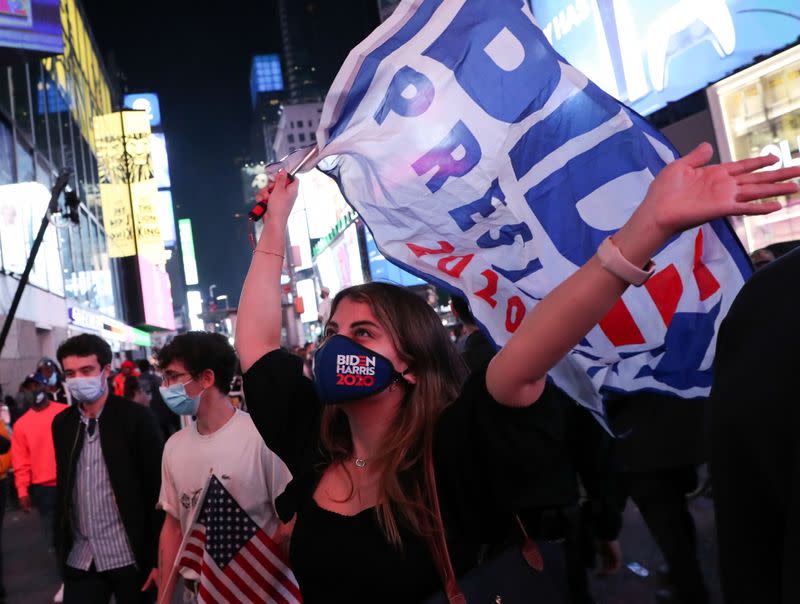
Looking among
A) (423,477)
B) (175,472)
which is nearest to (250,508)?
(175,472)

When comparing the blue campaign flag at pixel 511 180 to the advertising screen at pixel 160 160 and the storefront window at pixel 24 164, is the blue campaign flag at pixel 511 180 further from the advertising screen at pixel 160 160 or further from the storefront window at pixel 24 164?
the advertising screen at pixel 160 160

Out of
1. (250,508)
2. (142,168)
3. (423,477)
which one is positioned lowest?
(250,508)

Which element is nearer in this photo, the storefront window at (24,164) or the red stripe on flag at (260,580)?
the red stripe on flag at (260,580)

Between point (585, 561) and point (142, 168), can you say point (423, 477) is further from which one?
point (142, 168)

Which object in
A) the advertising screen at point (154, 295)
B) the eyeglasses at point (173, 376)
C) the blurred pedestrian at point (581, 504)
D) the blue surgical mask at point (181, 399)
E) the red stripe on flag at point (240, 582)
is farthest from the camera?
the advertising screen at point (154, 295)

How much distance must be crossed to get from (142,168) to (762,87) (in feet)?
105

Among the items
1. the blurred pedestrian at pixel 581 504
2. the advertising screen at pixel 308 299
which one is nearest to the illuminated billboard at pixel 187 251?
the advertising screen at pixel 308 299

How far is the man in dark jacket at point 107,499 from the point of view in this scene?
4.68 meters

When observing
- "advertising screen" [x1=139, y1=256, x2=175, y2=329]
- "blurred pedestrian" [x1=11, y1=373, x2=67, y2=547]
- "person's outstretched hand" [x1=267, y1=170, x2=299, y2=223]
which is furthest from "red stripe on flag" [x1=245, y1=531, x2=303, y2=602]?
"advertising screen" [x1=139, y1=256, x2=175, y2=329]

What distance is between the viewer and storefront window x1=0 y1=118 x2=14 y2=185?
22.7m

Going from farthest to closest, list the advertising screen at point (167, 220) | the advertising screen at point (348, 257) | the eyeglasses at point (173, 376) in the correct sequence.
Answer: the advertising screen at point (167, 220) < the advertising screen at point (348, 257) < the eyeglasses at point (173, 376)

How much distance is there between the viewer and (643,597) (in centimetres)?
588

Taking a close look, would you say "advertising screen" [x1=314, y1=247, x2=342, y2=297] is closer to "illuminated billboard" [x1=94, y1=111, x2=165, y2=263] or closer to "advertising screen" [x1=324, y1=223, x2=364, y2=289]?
"advertising screen" [x1=324, y1=223, x2=364, y2=289]

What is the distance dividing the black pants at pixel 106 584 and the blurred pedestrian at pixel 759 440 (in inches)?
163
